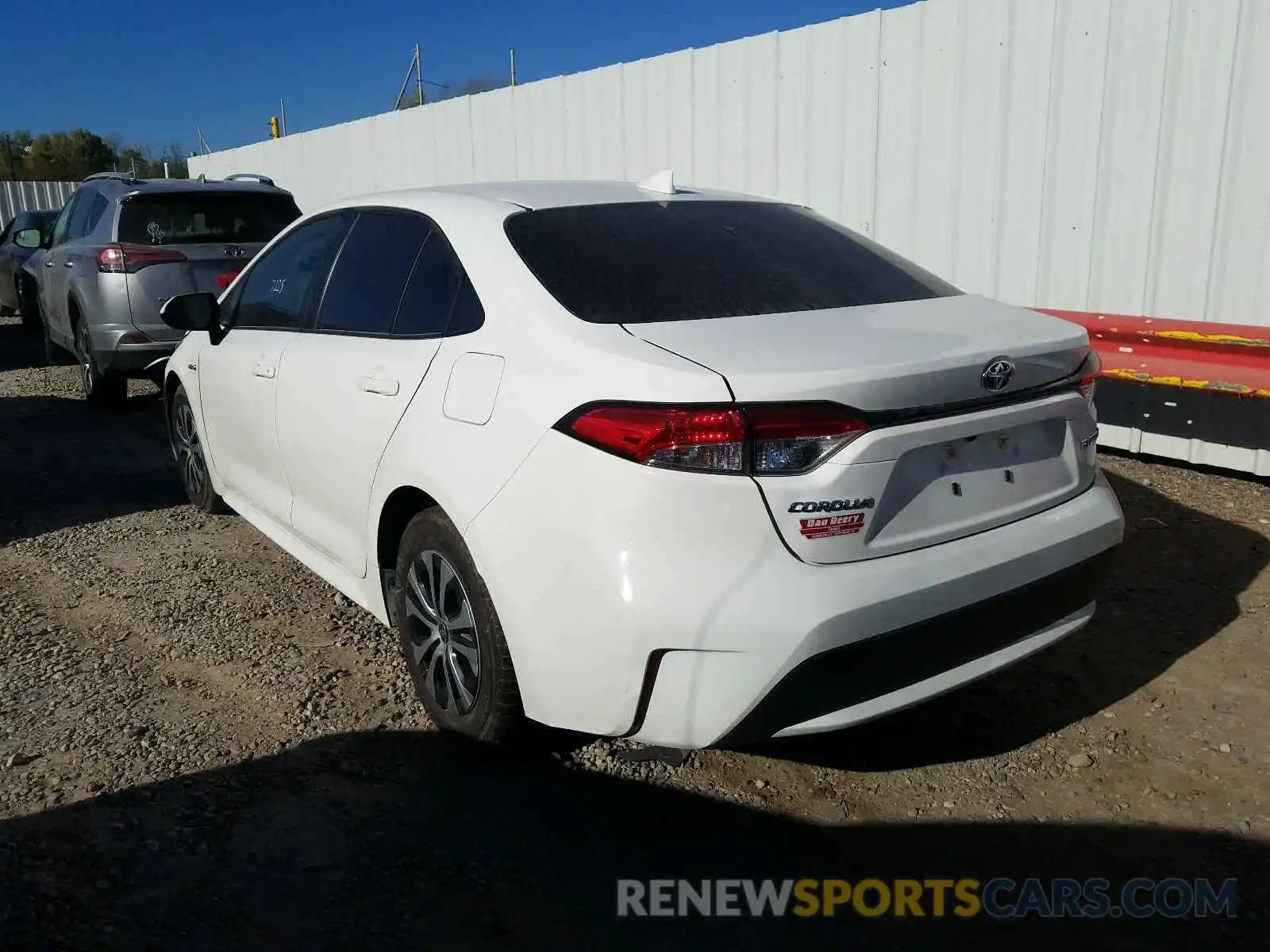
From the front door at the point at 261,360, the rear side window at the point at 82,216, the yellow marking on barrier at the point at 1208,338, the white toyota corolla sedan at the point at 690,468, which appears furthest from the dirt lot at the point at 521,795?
the rear side window at the point at 82,216

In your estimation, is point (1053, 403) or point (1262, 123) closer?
point (1053, 403)

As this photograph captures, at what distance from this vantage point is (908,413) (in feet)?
8.09

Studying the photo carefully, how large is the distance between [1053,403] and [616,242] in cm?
129

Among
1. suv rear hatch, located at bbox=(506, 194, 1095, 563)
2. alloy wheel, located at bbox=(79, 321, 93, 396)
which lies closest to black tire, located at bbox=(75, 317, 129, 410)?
alloy wheel, located at bbox=(79, 321, 93, 396)

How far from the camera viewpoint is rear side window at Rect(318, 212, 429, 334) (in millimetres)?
3438

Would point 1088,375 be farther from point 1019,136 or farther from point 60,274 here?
point 60,274

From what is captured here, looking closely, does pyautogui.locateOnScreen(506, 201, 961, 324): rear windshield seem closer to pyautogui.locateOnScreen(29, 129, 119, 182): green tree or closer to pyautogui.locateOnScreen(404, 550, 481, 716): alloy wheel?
pyautogui.locateOnScreen(404, 550, 481, 716): alloy wheel

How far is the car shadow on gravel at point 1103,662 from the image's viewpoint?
319cm

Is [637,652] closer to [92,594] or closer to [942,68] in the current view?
[92,594]

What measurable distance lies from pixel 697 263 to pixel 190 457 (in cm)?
343

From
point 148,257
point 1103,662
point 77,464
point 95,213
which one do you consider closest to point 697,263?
point 1103,662

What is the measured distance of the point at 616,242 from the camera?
123 inches

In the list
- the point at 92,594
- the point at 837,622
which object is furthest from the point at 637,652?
the point at 92,594

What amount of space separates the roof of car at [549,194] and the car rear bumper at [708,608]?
3.81 ft
